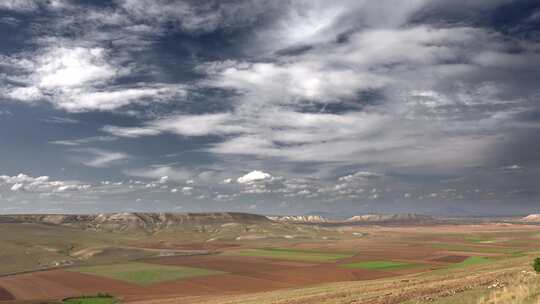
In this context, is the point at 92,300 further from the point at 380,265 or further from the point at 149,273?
the point at 380,265

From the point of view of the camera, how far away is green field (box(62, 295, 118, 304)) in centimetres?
8088

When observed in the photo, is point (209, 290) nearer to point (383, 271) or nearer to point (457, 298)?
point (383, 271)

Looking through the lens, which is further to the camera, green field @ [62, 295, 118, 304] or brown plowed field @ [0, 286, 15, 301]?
brown plowed field @ [0, 286, 15, 301]

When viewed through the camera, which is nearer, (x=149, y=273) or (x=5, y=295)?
(x=5, y=295)

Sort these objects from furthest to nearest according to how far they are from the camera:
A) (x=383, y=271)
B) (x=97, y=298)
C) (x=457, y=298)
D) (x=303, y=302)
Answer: (x=383, y=271), (x=97, y=298), (x=303, y=302), (x=457, y=298)

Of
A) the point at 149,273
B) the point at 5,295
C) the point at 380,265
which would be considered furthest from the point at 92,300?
the point at 380,265

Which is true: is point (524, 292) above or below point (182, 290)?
above

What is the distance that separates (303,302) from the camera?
45750 mm

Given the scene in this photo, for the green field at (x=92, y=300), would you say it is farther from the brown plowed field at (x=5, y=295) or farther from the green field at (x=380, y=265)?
the green field at (x=380, y=265)

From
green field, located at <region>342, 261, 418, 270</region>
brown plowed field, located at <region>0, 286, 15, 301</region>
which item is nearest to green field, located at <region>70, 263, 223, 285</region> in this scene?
brown plowed field, located at <region>0, 286, 15, 301</region>

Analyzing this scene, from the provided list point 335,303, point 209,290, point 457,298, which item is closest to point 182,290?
point 209,290

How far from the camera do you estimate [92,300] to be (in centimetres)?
8275

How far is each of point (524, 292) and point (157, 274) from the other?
110350 millimetres

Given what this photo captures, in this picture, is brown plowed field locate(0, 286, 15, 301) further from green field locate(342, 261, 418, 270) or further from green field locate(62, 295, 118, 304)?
green field locate(342, 261, 418, 270)
